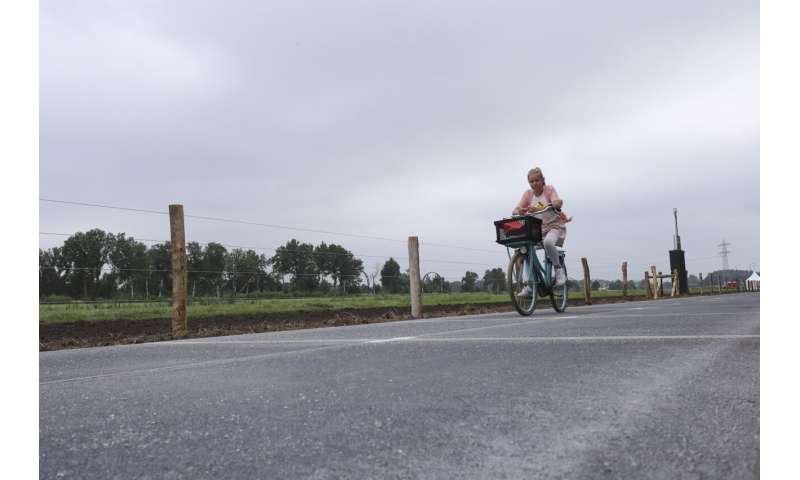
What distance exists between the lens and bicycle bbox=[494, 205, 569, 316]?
6.37m

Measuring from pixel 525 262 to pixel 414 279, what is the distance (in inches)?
102

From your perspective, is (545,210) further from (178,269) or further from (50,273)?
(50,273)

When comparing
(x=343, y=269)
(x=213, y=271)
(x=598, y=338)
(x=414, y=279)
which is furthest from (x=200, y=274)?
(x=598, y=338)

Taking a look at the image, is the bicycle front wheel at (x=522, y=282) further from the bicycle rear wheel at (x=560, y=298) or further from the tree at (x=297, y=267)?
the tree at (x=297, y=267)

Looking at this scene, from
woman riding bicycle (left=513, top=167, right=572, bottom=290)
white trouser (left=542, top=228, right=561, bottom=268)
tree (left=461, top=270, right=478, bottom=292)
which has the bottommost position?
tree (left=461, top=270, right=478, bottom=292)

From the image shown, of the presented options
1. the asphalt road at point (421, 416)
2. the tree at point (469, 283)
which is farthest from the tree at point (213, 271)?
the tree at point (469, 283)

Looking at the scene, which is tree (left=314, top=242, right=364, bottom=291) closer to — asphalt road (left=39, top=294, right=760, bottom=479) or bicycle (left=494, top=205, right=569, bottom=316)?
bicycle (left=494, top=205, right=569, bottom=316)

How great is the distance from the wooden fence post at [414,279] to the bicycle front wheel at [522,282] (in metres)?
2.35

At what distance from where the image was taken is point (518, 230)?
20.9 ft

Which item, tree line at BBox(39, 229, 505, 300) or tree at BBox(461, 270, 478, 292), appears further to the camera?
tree at BBox(461, 270, 478, 292)

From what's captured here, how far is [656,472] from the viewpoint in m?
1.01

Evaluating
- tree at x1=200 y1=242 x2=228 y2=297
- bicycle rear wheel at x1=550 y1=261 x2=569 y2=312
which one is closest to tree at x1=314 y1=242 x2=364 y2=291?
tree at x1=200 y1=242 x2=228 y2=297

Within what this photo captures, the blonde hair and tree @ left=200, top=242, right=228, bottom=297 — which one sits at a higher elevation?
the blonde hair
